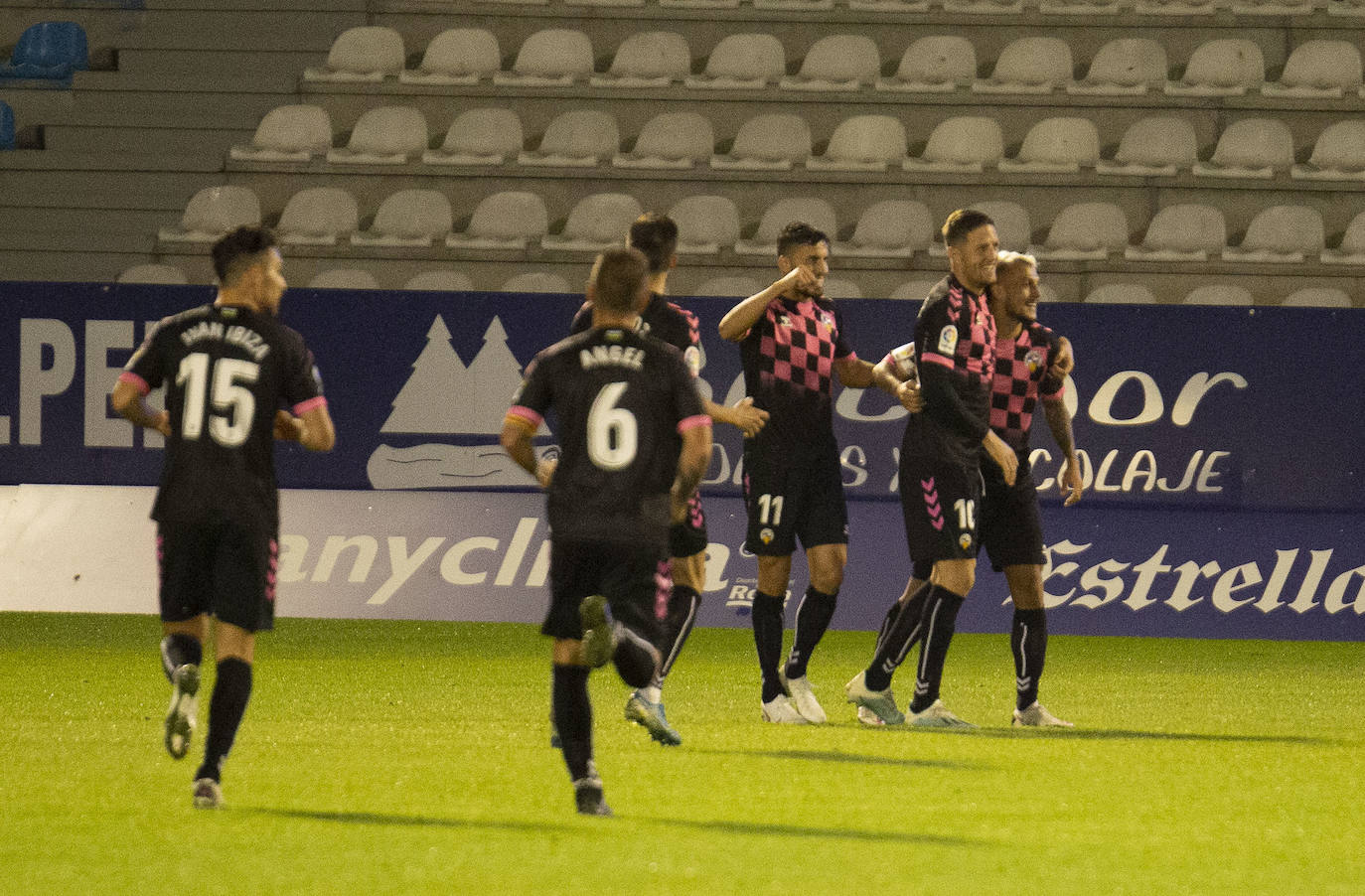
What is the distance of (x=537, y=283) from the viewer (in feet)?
48.3

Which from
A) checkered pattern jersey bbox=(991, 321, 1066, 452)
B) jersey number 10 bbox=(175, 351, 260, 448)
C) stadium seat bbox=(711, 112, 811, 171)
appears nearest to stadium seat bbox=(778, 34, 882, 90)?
stadium seat bbox=(711, 112, 811, 171)

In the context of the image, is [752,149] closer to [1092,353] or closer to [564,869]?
[1092,353]

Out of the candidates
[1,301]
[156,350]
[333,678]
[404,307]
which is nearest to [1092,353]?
[404,307]

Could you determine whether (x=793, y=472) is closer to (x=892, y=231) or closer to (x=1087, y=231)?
(x=892, y=231)

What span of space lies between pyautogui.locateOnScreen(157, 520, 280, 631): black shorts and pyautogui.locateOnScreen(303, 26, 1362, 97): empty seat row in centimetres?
1128

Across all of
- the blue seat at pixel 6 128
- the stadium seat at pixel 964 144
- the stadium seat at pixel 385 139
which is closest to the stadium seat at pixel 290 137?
the stadium seat at pixel 385 139

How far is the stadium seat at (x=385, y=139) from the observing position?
629 inches

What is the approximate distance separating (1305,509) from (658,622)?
7.77 metres

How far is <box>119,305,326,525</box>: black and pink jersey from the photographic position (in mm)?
5430

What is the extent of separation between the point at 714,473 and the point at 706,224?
3151 mm

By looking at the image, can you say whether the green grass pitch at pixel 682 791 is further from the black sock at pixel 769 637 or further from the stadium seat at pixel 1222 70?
the stadium seat at pixel 1222 70

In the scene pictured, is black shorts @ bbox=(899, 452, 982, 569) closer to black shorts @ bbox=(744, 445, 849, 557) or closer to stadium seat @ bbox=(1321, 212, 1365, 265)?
black shorts @ bbox=(744, 445, 849, 557)

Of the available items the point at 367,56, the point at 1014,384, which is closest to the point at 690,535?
the point at 1014,384

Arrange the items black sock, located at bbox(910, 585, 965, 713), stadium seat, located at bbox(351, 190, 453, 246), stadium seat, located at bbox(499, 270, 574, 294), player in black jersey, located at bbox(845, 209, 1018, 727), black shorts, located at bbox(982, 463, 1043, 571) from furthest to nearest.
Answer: stadium seat, located at bbox(351, 190, 453, 246) → stadium seat, located at bbox(499, 270, 574, 294) → black shorts, located at bbox(982, 463, 1043, 571) → black sock, located at bbox(910, 585, 965, 713) → player in black jersey, located at bbox(845, 209, 1018, 727)
